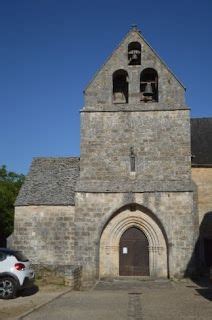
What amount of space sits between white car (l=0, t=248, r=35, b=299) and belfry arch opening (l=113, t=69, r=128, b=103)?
1017 centimetres

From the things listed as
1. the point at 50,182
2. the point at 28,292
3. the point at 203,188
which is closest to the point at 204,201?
the point at 203,188

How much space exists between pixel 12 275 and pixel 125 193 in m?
7.47

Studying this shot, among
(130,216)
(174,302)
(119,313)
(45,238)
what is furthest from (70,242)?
(119,313)


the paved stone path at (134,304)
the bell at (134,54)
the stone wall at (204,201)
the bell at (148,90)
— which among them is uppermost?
the bell at (134,54)

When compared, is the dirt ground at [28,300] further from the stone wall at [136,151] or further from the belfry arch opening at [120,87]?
the belfry arch opening at [120,87]

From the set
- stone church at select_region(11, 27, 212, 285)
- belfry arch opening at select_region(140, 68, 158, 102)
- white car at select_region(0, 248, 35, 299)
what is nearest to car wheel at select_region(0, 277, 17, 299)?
white car at select_region(0, 248, 35, 299)

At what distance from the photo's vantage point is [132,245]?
1880 centimetres

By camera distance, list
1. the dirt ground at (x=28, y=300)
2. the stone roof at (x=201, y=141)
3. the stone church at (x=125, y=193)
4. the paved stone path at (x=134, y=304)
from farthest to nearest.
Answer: the stone roof at (x=201, y=141) → the stone church at (x=125, y=193) → the dirt ground at (x=28, y=300) → the paved stone path at (x=134, y=304)

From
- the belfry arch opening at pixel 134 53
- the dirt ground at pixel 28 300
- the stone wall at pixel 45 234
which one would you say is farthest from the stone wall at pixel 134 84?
the dirt ground at pixel 28 300

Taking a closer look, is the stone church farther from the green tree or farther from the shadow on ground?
the green tree

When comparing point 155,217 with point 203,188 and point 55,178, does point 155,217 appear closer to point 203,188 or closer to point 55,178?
point 203,188

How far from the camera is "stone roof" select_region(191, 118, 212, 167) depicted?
2197cm

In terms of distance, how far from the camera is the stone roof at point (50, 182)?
18922 mm

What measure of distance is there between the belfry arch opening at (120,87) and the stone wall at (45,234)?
5838 millimetres
